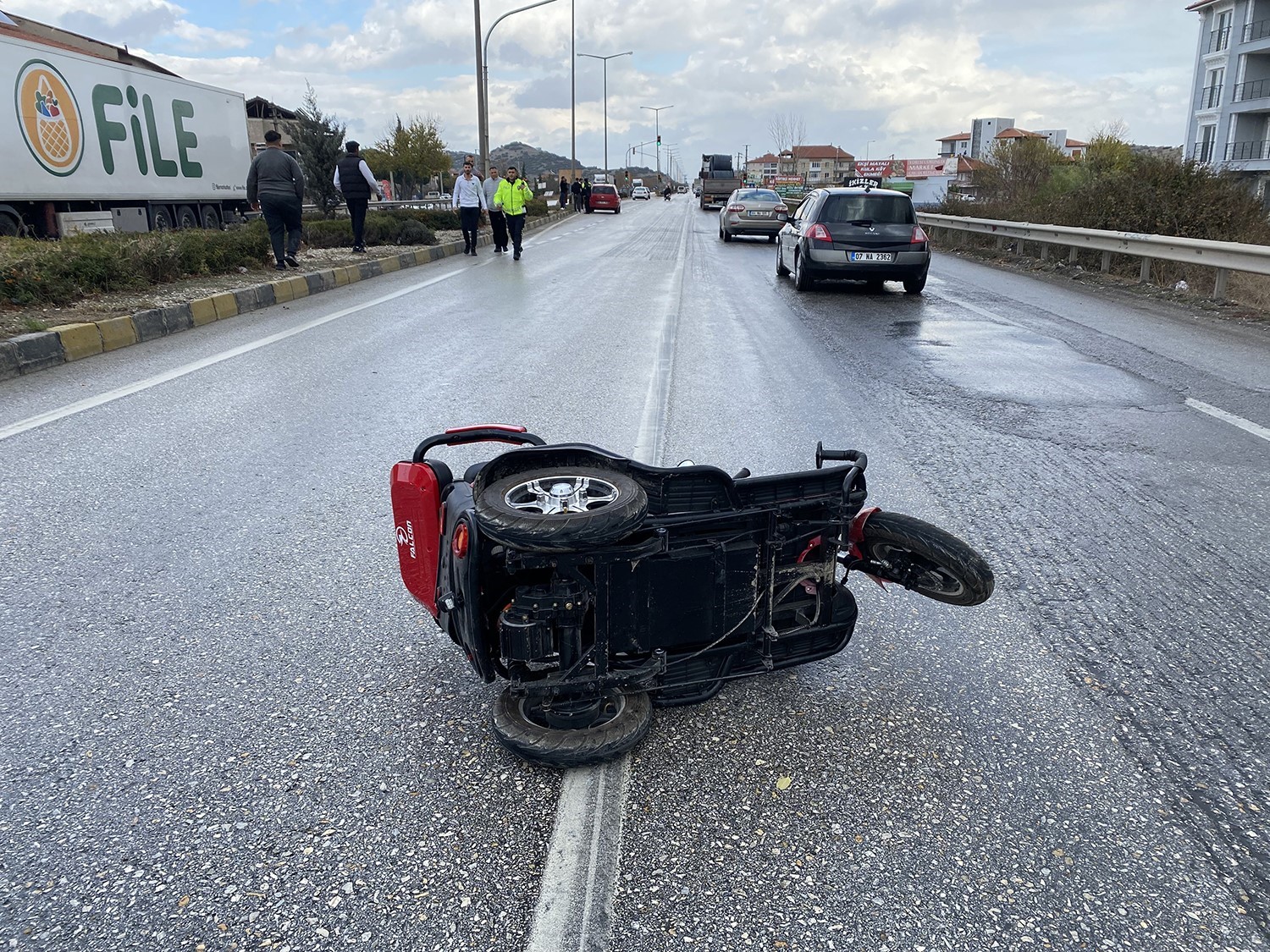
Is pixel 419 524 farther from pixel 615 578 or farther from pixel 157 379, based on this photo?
pixel 157 379

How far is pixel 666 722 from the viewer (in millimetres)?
2805

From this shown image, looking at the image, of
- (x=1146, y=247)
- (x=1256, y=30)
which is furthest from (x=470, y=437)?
(x=1256, y=30)

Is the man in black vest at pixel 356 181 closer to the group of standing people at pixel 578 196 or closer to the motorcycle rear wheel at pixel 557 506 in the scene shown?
the motorcycle rear wheel at pixel 557 506

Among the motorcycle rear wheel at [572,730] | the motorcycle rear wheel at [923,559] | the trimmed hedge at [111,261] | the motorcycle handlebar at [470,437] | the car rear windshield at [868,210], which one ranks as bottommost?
the motorcycle rear wheel at [572,730]

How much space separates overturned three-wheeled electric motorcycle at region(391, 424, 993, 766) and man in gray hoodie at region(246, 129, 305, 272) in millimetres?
12792

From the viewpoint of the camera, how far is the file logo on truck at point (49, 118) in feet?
59.2

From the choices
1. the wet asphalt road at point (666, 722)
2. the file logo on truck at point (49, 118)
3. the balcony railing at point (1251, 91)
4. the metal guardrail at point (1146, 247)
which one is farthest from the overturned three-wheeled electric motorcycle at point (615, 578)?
the balcony railing at point (1251, 91)

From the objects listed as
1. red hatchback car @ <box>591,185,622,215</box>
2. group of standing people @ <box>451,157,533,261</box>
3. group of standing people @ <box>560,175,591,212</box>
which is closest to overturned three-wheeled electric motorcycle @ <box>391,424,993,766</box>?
group of standing people @ <box>451,157,533,261</box>

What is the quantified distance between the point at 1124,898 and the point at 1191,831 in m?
0.34

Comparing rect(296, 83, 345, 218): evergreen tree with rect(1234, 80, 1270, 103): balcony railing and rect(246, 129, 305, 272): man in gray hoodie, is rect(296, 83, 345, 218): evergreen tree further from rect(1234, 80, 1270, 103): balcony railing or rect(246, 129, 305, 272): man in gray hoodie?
rect(1234, 80, 1270, 103): balcony railing

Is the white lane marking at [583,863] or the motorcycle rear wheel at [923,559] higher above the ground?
the motorcycle rear wheel at [923,559]

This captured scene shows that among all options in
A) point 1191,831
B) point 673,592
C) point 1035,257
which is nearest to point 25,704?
point 673,592

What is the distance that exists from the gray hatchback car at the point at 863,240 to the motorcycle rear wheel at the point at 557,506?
11.6m

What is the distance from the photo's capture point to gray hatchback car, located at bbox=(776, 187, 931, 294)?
43.7 feet
